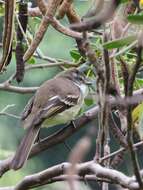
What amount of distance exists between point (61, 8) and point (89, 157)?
161 inches

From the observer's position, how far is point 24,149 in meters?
2.24

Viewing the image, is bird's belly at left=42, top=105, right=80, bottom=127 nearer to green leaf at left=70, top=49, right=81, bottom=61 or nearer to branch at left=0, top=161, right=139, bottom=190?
green leaf at left=70, top=49, right=81, bottom=61

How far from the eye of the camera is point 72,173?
764mm

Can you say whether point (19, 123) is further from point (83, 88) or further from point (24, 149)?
point (24, 149)

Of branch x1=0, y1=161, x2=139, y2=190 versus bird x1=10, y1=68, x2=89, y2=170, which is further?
bird x1=10, y1=68, x2=89, y2=170

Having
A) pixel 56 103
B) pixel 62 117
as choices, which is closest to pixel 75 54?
pixel 62 117

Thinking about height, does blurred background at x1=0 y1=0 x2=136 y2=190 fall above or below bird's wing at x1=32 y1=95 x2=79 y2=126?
below

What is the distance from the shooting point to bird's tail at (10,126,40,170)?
73.8 inches

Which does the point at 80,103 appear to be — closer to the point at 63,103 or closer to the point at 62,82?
the point at 63,103

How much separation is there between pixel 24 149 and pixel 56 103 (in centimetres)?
98

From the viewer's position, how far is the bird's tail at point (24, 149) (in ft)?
6.15

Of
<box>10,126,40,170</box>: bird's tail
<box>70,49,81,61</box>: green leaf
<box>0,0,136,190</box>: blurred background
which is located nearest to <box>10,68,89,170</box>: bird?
<box>10,126,40,170</box>: bird's tail

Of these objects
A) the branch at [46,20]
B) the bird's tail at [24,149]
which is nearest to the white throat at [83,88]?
the bird's tail at [24,149]

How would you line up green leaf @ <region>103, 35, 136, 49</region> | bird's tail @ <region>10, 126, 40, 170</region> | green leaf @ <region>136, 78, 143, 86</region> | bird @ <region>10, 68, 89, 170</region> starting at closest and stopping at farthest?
1. green leaf @ <region>103, 35, 136, 49</region>
2. bird's tail @ <region>10, 126, 40, 170</region>
3. green leaf @ <region>136, 78, 143, 86</region>
4. bird @ <region>10, 68, 89, 170</region>
